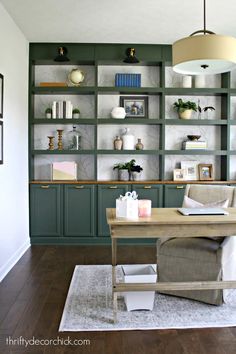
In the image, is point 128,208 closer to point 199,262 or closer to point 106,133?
point 199,262

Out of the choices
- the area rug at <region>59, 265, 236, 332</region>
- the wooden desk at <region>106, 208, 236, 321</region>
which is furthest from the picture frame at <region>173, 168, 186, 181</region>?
the wooden desk at <region>106, 208, 236, 321</region>

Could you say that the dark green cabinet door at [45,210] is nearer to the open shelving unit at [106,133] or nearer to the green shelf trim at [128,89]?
the open shelving unit at [106,133]

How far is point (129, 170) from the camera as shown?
16.9ft

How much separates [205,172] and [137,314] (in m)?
3.02

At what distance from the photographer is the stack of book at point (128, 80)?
16.9 ft

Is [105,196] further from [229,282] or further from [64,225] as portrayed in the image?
[229,282]

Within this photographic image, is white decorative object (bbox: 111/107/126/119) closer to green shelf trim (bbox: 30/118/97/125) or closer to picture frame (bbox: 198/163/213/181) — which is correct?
Answer: green shelf trim (bbox: 30/118/97/125)

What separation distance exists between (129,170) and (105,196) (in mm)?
511

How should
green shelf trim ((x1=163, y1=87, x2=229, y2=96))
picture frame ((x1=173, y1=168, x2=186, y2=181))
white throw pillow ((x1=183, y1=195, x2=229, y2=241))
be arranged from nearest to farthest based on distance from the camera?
white throw pillow ((x1=183, y1=195, x2=229, y2=241)), green shelf trim ((x1=163, y1=87, x2=229, y2=96)), picture frame ((x1=173, y1=168, x2=186, y2=181))

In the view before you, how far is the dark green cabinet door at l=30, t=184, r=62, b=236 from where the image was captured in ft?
16.5

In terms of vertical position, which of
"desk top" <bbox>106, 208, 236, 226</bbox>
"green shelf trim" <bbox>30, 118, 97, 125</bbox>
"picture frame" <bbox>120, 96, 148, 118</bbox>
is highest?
"picture frame" <bbox>120, 96, 148, 118</bbox>

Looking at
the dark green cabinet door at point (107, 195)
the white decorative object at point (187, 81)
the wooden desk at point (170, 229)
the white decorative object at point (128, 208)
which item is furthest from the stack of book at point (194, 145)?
the white decorative object at point (128, 208)

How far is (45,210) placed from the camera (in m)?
5.05

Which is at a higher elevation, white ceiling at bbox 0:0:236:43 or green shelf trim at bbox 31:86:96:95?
white ceiling at bbox 0:0:236:43
